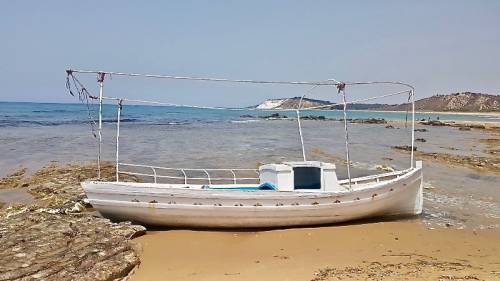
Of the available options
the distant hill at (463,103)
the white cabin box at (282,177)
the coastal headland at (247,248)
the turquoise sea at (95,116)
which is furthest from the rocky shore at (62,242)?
the distant hill at (463,103)

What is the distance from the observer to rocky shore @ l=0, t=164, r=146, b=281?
7.97 m

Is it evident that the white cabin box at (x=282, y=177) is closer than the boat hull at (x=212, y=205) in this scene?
No

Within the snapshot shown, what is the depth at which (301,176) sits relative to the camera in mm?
13008

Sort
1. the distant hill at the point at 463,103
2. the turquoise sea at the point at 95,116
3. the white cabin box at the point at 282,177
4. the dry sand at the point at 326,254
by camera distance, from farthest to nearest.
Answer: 1. the distant hill at the point at 463,103
2. the turquoise sea at the point at 95,116
3. the white cabin box at the point at 282,177
4. the dry sand at the point at 326,254

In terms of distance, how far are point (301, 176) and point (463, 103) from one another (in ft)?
531

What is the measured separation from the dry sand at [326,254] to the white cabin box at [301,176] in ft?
4.36

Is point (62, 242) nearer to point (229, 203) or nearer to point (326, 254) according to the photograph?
point (229, 203)

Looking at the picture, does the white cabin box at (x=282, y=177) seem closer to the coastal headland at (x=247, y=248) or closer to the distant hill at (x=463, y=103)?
the coastal headland at (x=247, y=248)

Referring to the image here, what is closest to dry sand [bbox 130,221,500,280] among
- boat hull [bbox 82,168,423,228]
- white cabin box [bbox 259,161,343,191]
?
boat hull [bbox 82,168,423,228]

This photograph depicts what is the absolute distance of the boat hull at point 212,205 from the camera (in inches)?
440

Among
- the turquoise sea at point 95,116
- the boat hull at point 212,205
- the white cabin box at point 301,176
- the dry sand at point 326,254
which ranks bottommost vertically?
the dry sand at point 326,254

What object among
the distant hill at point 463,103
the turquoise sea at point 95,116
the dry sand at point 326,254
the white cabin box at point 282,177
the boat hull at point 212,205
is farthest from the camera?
the distant hill at point 463,103

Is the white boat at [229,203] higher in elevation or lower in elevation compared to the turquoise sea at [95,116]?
lower

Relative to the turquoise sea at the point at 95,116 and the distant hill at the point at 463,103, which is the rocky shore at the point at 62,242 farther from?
the distant hill at the point at 463,103
